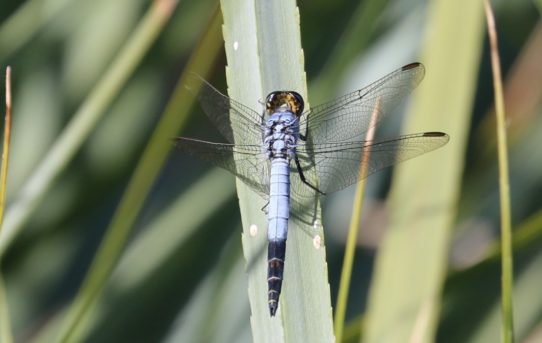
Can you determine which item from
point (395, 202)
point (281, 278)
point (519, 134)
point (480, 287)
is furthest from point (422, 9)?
point (281, 278)

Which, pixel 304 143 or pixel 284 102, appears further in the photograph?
pixel 304 143

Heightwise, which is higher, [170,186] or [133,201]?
[170,186]

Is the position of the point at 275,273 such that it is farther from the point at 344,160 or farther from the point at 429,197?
the point at 344,160

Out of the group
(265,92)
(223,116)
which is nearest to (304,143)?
(223,116)

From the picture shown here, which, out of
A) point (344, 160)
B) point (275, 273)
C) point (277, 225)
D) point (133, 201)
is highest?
point (344, 160)

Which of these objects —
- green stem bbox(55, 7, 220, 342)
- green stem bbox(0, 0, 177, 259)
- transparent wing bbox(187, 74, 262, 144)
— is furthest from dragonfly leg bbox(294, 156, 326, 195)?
green stem bbox(0, 0, 177, 259)

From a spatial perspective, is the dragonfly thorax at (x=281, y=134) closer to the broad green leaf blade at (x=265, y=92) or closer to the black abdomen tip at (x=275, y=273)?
the broad green leaf blade at (x=265, y=92)

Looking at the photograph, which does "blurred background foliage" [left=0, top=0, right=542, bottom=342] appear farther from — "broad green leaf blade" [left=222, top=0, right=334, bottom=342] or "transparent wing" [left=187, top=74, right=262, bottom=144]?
"broad green leaf blade" [left=222, top=0, right=334, bottom=342]
